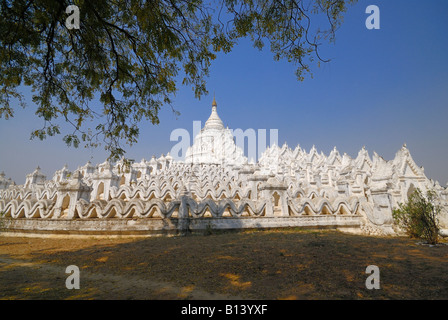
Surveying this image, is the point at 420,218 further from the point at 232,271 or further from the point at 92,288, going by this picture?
the point at 92,288

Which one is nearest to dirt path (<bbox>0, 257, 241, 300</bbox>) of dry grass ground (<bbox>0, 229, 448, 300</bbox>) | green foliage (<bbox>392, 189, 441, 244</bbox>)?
dry grass ground (<bbox>0, 229, 448, 300</bbox>)

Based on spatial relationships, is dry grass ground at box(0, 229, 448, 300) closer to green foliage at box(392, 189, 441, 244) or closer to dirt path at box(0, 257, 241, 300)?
dirt path at box(0, 257, 241, 300)

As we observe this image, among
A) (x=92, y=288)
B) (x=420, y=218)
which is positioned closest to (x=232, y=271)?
(x=92, y=288)

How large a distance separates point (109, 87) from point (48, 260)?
5633 mm

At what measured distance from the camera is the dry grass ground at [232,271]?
369 cm

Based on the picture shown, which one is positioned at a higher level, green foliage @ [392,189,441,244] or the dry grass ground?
green foliage @ [392,189,441,244]

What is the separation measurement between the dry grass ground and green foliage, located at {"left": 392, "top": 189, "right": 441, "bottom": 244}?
3.14ft

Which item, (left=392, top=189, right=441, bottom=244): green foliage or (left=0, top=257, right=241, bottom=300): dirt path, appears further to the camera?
(left=392, top=189, right=441, bottom=244): green foliage

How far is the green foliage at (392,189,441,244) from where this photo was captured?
287 inches

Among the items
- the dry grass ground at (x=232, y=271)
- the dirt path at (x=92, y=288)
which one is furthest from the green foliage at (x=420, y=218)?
the dirt path at (x=92, y=288)

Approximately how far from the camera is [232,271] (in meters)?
4.67

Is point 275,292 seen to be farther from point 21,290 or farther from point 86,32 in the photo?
point 86,32

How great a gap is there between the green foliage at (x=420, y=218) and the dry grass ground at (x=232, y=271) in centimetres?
96
